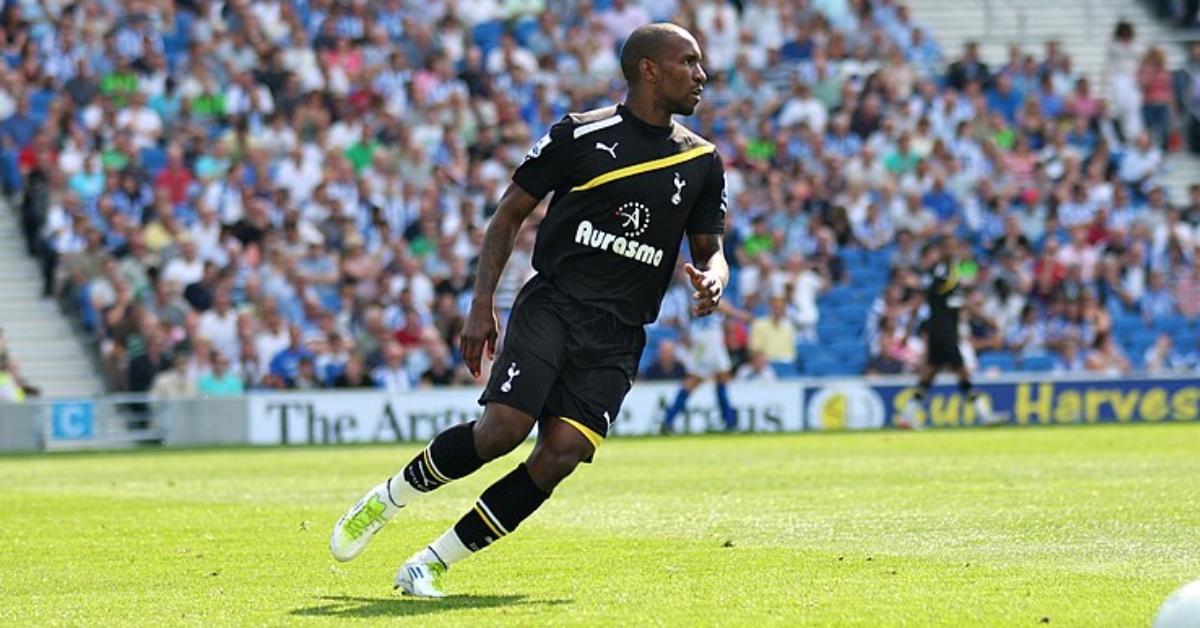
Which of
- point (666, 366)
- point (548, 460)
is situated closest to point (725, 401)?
point (666, 366)

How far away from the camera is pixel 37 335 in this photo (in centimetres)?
2875

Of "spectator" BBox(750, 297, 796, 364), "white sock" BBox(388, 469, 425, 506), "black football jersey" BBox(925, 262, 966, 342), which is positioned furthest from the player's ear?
"spectator" BBox(750, 297, 796, 364)

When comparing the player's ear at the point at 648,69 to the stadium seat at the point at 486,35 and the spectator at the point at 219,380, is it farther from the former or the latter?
the stadium seat at the point at 486,35

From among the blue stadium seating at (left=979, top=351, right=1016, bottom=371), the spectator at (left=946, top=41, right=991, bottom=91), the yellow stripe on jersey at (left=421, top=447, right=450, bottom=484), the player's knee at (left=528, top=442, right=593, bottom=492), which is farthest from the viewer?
the spectator at (left=946, top=41, right=991, bottom=91)

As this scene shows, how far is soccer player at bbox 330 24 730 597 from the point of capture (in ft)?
30.6

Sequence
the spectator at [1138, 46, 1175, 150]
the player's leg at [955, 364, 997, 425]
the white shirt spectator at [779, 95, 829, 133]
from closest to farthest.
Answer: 1. the player's leg at [955, 364, 997, 425]
2. the white shirt spectator at [779, 95, 829, 133]
3. the spectator at [1138, 46, 1175, 150]

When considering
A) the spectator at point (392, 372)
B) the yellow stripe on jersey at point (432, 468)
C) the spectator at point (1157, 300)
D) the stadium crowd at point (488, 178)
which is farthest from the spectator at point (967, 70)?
the yellow stripe on jersey at point (432, 468)

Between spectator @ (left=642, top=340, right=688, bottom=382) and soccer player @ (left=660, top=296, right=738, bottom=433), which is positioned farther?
spectator @ (left=642, top=340, right=688, bottom=382)

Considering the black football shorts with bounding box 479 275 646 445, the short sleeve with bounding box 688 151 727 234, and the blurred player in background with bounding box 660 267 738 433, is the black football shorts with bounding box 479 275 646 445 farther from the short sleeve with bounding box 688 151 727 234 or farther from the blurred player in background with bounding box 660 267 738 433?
the blurred player in background with bounding box 660 267 738 433

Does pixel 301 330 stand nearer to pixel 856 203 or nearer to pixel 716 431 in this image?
pixel 716 431

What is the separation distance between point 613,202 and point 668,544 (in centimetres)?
286

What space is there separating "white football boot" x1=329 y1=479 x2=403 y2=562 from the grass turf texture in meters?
0.21

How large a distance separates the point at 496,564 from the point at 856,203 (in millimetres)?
22519

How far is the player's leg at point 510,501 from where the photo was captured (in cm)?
934
